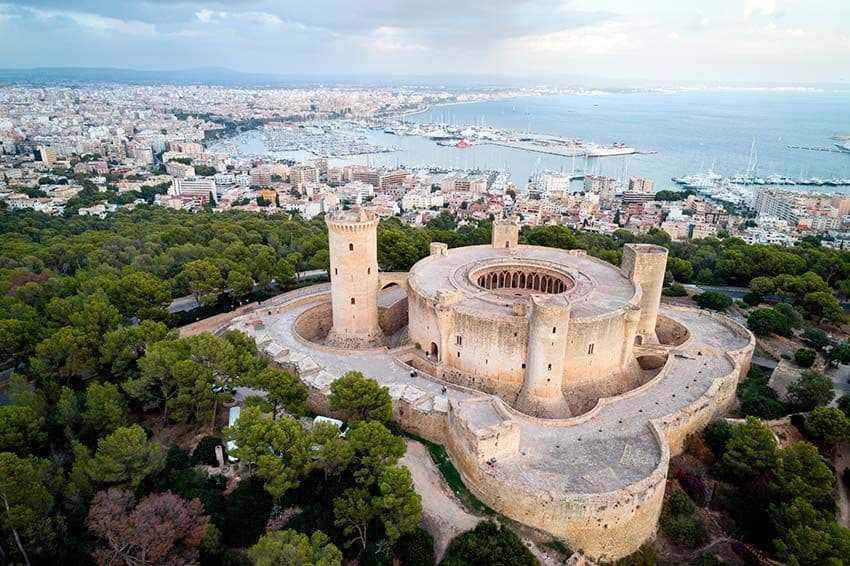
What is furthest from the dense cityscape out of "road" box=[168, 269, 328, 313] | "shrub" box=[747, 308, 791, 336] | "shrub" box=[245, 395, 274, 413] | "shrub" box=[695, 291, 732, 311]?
"shrub" box=[245, 395, 274, 413]

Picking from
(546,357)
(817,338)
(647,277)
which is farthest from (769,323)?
(546,357)

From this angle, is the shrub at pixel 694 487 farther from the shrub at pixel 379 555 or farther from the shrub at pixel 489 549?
the shrub at pixel 379 555

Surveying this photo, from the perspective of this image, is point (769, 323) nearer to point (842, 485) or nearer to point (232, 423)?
point (842, 485)

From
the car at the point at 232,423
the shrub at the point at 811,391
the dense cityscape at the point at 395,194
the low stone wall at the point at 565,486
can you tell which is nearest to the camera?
the low stone wall at the point at 565,486

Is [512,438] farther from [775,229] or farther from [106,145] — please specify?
[106,145]

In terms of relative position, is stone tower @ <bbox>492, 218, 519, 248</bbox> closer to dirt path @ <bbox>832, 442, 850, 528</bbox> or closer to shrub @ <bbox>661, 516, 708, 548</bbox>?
shrub @ <bbox>661, 516, 708, 548</bbox>

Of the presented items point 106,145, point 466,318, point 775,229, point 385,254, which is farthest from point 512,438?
point 106,145

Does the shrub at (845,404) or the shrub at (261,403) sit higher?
the shrub at (261,403)

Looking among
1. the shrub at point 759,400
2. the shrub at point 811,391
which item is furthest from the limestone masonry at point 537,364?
the shrub at point 811,391
